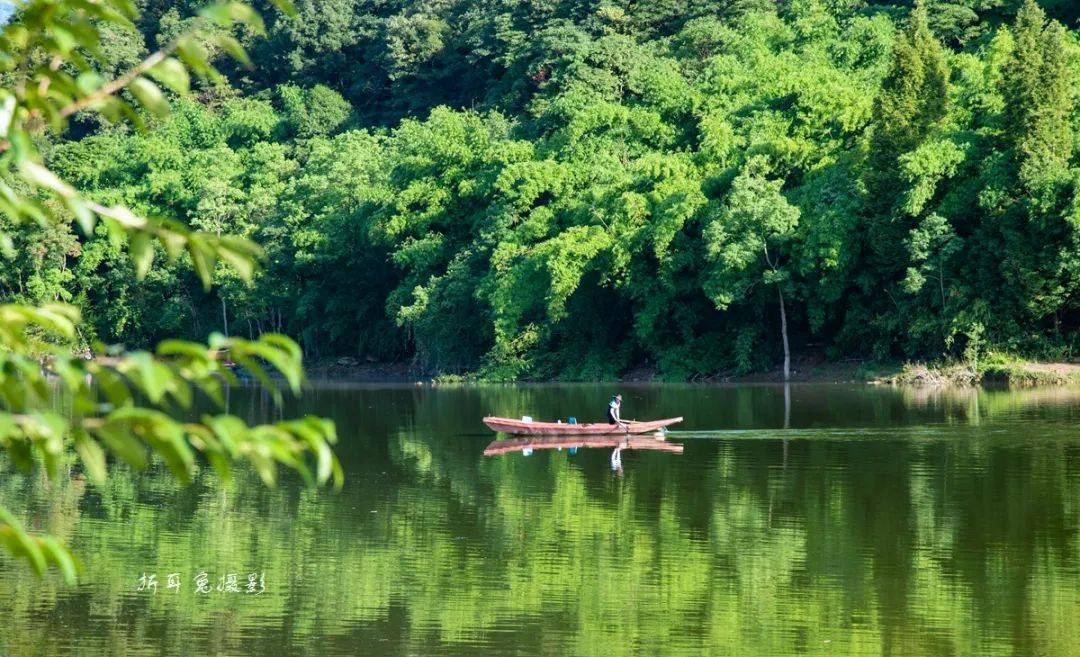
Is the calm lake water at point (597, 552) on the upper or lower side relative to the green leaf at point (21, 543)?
lower

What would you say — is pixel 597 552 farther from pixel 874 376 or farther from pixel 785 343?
pixel 785 343

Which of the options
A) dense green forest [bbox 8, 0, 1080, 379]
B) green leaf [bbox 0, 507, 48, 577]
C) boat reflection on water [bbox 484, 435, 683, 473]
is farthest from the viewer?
dense green forest [bbox 8, 0, 1080, 379]

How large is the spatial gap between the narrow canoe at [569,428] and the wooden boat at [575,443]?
12cm

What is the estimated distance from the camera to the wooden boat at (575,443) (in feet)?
93.6

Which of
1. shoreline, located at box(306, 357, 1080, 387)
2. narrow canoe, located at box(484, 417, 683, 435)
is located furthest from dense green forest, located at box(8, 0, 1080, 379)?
narrow canoe, located at box(484, 417, 683, 435)

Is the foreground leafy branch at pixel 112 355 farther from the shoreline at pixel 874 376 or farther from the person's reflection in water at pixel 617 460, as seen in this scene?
the shoreline at pixel 874 376

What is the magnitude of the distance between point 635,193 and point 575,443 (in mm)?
24830

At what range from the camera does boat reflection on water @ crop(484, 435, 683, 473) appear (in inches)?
1121

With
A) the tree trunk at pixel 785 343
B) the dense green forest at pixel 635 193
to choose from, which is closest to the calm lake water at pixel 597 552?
the dense green forest at pixel 635 193

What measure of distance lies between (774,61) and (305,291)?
71.9 ft

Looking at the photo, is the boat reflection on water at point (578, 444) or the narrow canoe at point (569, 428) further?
the narrow canoe at point (569, 428)

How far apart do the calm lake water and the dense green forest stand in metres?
16.7

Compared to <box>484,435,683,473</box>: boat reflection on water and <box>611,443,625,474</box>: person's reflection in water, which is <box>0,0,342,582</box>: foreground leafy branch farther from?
<box>484,435,683,473</box>: boat reflection on water

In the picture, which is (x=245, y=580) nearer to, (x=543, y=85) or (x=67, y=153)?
(x=543, y=85)
